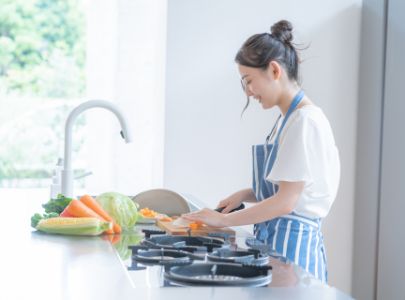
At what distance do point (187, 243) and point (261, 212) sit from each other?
0.36 metres

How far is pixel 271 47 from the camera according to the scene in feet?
7.84

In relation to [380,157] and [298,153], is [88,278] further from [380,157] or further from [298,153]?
[380,157]

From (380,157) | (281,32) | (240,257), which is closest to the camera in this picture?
(240,257)

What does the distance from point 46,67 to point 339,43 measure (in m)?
8.15

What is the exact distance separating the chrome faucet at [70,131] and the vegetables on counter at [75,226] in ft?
1.76

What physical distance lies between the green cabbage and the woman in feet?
0.54

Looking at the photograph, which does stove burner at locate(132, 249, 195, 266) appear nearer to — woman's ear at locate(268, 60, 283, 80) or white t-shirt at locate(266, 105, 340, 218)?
white t-shirt at locate(266, 105, 340, 218)

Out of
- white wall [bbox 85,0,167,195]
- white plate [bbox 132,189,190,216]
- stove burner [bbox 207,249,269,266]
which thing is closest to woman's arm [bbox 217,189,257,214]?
white plate [bbox 132,189,190,216]

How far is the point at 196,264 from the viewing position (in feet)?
4.91

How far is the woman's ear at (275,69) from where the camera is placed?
93.4 inches

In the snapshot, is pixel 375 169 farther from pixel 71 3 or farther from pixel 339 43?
pixel 71 3

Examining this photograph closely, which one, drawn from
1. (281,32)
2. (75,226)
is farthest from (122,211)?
(281,32)

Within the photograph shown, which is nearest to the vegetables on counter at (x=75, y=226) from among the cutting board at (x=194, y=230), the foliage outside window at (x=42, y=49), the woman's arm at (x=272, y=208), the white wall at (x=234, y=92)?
the cutting board at (x=194, y=230)

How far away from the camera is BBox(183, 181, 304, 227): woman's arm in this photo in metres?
2.08
